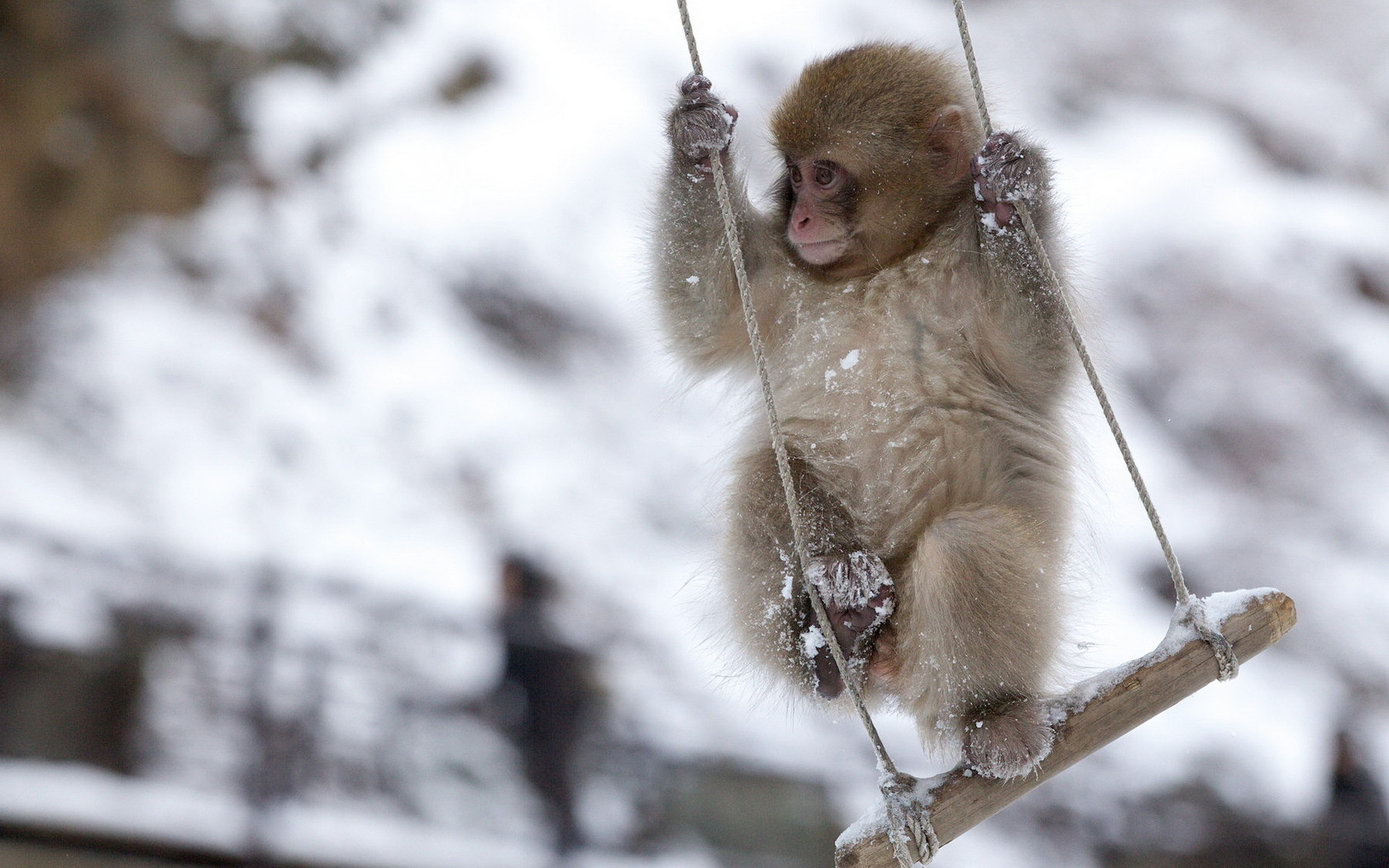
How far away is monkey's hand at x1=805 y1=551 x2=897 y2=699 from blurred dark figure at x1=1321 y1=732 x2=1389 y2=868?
220 inches

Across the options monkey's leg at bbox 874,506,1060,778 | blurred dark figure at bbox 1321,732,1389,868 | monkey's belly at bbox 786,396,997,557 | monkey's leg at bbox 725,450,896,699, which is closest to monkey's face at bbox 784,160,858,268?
monkey's belly at bbox 786,396,997,557

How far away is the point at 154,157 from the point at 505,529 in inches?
174

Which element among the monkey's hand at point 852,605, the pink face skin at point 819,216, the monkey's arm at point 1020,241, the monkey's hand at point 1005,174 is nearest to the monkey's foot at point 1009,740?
the monkey's hand at point 852,605

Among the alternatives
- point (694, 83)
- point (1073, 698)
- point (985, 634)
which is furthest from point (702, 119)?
point (1073, 698)

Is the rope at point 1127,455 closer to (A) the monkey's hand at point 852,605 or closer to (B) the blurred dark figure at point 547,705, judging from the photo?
(A) the monkey's hand at point 852,605

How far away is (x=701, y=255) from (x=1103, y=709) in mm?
1379

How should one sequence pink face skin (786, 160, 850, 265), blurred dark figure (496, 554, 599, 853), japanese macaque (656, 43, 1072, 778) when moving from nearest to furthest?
1. japanese macaque (656, 43, 1072, 778)
2. pink face skin (786, 160, 850, 265)
3. blurred dark figure (496, 554, 599, 853)

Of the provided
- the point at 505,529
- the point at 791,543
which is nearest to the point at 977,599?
the point at 791,543

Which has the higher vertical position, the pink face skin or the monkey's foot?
the pink face skin

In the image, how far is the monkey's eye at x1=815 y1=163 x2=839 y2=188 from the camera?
2.65 meters

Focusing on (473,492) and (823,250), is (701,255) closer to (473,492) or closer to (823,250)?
(823,250)

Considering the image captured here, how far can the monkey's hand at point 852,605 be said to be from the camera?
90.6 inches

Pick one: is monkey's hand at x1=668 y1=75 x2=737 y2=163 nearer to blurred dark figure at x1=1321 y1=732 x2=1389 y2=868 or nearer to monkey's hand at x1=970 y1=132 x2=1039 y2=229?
monkey's hand at x1=970 y1=132 x2=1039 y2=229

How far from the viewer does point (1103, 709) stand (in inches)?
82.7
